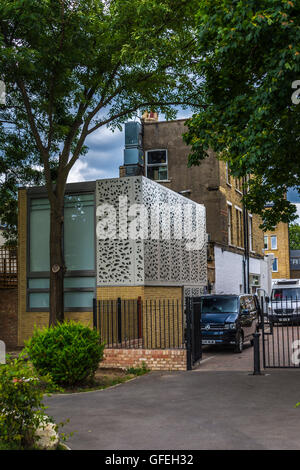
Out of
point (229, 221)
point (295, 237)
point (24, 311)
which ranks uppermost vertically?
point (295, 237)

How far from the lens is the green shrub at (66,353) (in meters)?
10.8

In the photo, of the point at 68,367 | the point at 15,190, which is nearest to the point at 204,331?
the point at 68,367

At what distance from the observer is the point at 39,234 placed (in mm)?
17984

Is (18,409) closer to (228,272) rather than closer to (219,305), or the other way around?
(219,305)

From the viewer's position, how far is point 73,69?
15.8 meters

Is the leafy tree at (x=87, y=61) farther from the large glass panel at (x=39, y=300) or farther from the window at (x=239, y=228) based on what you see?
A: the window at (x=239, y=228)

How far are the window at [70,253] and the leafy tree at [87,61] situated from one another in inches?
59.0

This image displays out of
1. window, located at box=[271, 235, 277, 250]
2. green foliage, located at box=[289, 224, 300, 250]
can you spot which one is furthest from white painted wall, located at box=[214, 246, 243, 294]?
green foliage, located at box=[289, 224, 300, 250]

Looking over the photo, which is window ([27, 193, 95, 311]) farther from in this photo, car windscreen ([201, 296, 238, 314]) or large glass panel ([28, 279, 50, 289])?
car windscreen ([201, 296, 238, 314])

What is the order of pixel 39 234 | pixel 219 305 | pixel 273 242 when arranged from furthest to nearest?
pixel 273 242
pixel 39 234
pixel 219 305

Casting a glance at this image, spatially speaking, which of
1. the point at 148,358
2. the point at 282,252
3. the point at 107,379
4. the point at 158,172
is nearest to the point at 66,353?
the point at 107,379

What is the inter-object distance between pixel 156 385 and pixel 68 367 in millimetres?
1863

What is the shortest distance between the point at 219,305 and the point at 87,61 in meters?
8.46

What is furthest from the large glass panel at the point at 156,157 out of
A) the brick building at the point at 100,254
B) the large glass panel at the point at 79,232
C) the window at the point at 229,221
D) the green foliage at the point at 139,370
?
the green foliage at the point at 139,370
